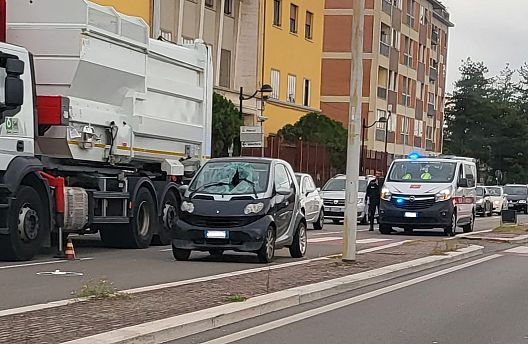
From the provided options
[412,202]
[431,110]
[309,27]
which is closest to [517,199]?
[309,27]

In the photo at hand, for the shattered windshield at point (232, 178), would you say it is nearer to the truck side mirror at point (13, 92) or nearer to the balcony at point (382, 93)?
the truck side mirror at point (13, 92)

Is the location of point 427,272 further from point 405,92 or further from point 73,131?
point 405,92

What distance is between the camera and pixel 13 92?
1412 cm

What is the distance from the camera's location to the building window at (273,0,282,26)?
4731 cm

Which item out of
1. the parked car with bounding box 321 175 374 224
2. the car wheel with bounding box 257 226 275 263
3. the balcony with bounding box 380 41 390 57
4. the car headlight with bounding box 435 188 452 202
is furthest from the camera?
the balcony with bounding box 380 41 390 57

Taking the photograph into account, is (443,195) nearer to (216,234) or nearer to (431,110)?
(216,234)

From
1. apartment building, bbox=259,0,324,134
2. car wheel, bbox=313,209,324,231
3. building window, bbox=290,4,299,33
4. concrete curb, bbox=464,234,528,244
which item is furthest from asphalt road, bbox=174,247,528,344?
building window, bbox=290,4,299,33

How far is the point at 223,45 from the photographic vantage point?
44.0 meters

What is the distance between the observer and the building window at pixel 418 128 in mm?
79512

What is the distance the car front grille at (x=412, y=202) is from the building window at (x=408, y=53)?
4911cm

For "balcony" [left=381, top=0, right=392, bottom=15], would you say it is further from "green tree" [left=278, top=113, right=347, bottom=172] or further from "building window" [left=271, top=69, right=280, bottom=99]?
"green tree" [left=278, top=113, right=347, bottom=172]

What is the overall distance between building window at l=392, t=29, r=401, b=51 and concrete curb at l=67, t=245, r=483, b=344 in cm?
5646

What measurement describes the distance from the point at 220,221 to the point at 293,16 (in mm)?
34890

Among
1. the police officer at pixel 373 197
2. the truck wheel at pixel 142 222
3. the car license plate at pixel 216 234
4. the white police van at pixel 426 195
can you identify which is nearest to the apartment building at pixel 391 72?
the police officer at pixel 373 197
